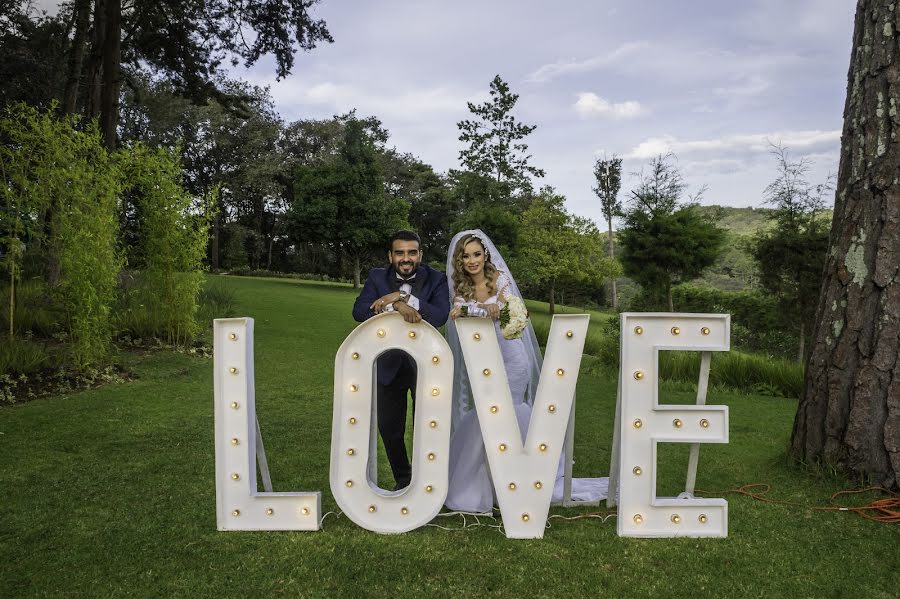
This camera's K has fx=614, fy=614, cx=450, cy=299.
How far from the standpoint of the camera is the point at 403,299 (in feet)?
12.0

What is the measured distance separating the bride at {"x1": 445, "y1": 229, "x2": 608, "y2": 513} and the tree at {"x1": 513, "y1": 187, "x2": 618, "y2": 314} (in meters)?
20.9

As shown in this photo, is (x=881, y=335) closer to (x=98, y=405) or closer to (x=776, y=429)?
(x=776, y=429)

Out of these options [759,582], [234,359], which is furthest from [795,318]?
[234,359]

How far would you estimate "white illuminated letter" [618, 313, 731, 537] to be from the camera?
3.42 metres

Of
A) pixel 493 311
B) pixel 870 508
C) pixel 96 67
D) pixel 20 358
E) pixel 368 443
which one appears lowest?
pixel 870 508

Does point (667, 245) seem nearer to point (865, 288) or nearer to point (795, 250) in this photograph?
point (795, 250)

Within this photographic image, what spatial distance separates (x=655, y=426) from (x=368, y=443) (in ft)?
5.30

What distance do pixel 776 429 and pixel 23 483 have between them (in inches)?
259

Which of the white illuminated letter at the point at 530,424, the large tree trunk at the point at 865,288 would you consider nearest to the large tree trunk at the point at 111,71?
the white illuminated letter at the point at 530,424

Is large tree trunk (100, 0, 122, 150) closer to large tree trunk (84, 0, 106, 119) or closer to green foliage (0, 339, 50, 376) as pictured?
large tree trunk (84, 0, 106, 119)

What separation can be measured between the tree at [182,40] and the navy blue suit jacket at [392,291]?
37.1 ft

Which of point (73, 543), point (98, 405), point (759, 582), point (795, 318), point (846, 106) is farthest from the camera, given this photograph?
point (795, 318)

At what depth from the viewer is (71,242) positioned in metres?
8.00

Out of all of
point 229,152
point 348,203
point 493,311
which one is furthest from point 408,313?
point 229,152
